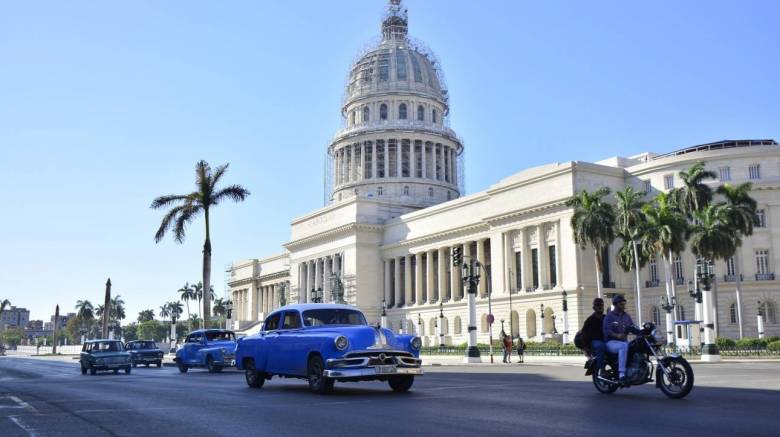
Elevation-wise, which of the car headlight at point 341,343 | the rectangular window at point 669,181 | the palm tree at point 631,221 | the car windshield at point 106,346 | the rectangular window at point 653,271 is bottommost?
the car windshield at point 106,346

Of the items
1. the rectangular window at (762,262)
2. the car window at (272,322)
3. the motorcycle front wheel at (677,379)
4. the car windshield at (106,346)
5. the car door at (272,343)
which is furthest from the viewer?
the rectangular window at (762,262)

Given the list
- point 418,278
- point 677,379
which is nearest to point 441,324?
point 418,278

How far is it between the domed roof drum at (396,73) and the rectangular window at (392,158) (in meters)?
8.18

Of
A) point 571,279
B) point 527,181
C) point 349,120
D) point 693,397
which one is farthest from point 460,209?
point 693,397

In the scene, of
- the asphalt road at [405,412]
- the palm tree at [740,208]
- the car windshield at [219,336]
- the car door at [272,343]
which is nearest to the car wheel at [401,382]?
the asphalt road at [405,412]

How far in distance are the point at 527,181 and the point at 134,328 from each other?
156493mm

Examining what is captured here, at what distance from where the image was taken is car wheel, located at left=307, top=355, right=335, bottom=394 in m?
15.9

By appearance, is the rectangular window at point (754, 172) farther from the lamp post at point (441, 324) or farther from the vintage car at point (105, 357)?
the vintage car at point (105, 357)

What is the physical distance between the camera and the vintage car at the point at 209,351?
31.0 metres

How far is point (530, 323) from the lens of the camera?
69.8 m

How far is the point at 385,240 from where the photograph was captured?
9638 centimetres

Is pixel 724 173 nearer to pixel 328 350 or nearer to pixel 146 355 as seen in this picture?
pixel 146 355

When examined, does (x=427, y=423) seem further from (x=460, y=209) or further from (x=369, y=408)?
(x=460, y=209)

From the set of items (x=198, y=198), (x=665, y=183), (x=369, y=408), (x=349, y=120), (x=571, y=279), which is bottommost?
(x=369, y=408)
